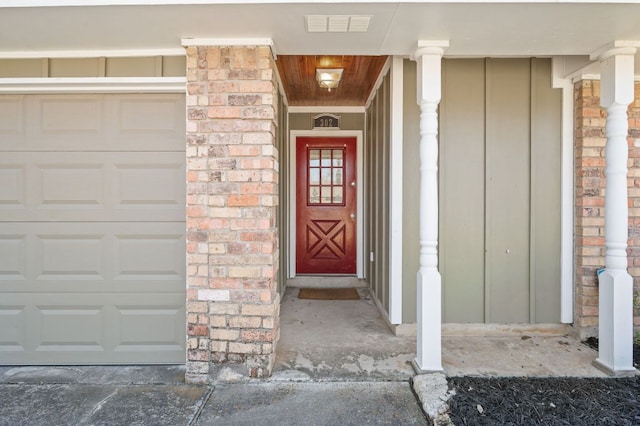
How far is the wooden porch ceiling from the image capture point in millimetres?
3555

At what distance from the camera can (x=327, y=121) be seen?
5094mm

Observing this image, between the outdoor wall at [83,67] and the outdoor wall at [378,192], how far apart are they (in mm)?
1964

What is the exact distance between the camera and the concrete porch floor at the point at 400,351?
256cm

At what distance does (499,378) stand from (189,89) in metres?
2.77

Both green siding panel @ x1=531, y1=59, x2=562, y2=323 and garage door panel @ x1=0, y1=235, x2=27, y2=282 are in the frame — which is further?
green siding panel @ x1=531, y1=59, x2=562, y2=323

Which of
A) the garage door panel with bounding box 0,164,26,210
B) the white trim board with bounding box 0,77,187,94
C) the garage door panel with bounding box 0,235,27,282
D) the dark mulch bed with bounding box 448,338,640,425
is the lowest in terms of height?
the dark mulch bed with bounding box 448,338,640,425

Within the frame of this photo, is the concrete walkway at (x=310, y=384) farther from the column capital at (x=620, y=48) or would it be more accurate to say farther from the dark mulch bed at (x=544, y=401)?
the column capital at (x=620, y=48)

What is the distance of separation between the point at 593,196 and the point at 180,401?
135 inches

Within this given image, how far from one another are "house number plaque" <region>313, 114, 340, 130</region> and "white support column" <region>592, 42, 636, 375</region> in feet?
10.0

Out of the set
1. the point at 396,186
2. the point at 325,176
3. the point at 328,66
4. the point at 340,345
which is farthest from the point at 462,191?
the point at 325,176

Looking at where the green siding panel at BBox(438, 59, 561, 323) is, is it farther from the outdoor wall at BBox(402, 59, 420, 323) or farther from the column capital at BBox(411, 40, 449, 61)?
the column capital at BBox(411, 40, 449, 61)

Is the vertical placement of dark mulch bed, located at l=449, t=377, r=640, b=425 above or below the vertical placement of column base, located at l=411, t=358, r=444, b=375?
below

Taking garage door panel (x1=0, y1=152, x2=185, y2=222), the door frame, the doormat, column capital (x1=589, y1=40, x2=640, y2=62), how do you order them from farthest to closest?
1. the door frame
2. the doormat
3. garage door panel (x1=0, y1=152, x2=185, y2=222)
4. column capital (x1=589, y1=40, x2=640, y2=62)

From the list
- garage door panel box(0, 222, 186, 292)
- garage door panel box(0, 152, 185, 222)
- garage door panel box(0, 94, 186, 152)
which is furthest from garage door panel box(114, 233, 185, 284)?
garage door panel box(0, 94, 186, 152)
